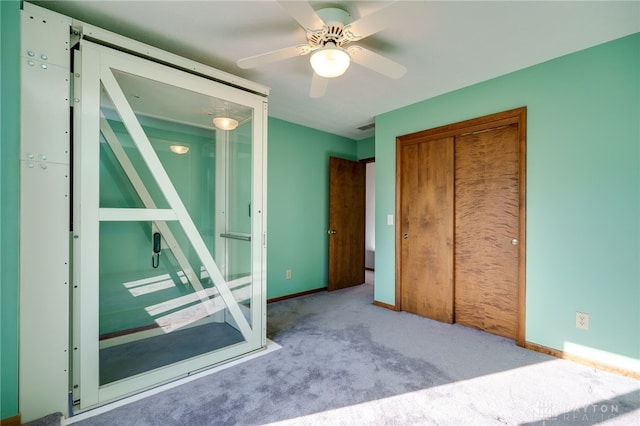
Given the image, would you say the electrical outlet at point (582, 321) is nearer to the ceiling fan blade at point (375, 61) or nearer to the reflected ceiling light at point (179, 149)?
the ceiling fan blade at point (375, 61)

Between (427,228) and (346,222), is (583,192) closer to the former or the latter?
(427,228)

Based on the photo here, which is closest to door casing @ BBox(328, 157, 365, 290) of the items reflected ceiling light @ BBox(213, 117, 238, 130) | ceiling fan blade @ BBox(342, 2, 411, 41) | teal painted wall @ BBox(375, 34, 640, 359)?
reflected ceiling light @ BBox(213, 117, 238, 130)

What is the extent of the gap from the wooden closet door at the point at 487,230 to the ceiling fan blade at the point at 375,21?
1709 millimetres

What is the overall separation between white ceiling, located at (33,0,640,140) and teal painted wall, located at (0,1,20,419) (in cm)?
41

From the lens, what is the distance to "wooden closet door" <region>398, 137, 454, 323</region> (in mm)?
3221

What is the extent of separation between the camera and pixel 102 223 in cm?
A: 191

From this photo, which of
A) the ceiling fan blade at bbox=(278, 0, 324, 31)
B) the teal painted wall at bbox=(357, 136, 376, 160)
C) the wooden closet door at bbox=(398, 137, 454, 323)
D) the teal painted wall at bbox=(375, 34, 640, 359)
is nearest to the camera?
the ceiling fan blade at bbox=(278, 0, 324, 31)

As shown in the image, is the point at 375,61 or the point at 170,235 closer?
the point at 375,61

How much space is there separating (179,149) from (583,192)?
3.28 metres

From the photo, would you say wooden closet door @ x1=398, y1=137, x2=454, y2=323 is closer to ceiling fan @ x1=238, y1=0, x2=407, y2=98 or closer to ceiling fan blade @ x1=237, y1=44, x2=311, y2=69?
ceiling fan @ x1=238, y1=0, x2=407, y2=98

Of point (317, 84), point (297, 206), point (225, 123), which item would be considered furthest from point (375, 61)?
point (297, 206)

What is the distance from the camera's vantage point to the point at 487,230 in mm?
2967

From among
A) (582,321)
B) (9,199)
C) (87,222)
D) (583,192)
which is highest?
(583,192)

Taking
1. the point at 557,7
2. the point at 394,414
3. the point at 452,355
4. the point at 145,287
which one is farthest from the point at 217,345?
the point at 557,7
